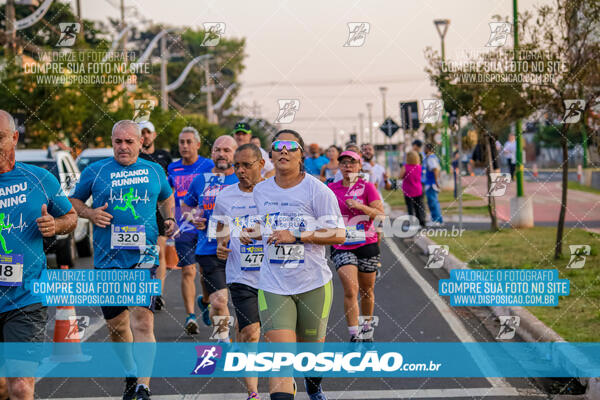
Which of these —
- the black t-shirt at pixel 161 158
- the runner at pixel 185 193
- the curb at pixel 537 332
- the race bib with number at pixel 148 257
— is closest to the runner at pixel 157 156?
the black t-shirt at pixel 161 158

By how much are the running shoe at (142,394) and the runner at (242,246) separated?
0.78m

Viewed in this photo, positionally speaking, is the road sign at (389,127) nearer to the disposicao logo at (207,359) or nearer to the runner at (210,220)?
the runner at (210,220)

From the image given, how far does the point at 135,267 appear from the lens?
691 cm

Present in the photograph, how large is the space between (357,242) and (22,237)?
3.89 meters

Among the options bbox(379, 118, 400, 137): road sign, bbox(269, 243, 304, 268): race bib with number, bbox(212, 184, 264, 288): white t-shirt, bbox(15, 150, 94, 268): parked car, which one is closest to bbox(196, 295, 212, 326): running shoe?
bbox(212, 184, 264, 288): white t-shirt

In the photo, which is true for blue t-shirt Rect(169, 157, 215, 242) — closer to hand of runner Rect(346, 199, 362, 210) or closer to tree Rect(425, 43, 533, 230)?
hand of runner Rect(346, 199, 362, 210)

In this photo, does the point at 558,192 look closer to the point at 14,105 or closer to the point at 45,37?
the point at 14,105

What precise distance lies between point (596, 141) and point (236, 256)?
8316 millimetres

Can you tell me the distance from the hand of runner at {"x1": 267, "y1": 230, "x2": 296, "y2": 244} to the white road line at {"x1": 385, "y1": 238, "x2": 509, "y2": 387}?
257 centimetres

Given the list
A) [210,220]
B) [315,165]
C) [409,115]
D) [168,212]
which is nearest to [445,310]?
[210,220]

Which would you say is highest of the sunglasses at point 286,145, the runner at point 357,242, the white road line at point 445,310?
the sunglasses at point 286,145

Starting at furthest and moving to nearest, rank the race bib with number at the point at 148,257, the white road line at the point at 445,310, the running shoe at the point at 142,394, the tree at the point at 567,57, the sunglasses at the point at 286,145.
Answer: the tree at the point at 567,57 < the white road line at the point at 445,310 < the race bib with number at the point at 148,257 < the running shoe at the point at 142,394 < the sunglasses at the point at 286,145

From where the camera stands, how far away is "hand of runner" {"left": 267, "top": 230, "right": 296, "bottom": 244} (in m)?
5.66

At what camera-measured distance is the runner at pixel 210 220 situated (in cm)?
800
